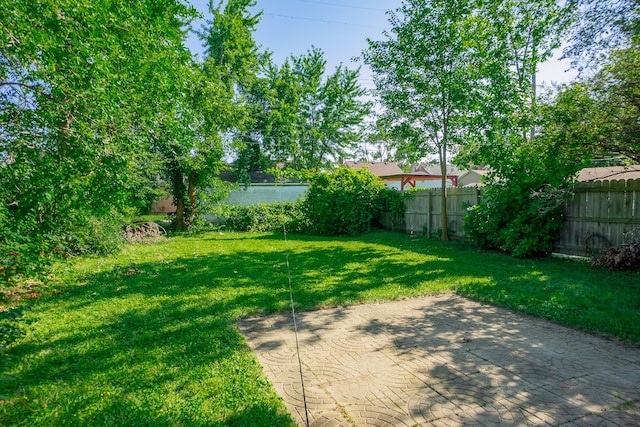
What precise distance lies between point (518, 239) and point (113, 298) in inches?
313

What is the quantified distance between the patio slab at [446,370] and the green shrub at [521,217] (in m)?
4.18

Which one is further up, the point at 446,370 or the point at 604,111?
the point at 604,111

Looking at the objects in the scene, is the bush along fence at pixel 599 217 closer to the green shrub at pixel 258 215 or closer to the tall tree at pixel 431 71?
the tall tree at pixel 431 71

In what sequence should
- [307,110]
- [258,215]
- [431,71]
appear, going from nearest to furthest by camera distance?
[431,71]
[258,215]
[307,110]

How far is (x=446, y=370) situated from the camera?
297cm

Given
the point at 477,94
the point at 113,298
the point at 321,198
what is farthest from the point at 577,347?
the point at 321,198

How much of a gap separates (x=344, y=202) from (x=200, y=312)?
9424 millimetres

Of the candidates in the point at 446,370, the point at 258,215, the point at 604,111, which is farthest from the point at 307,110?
the point at 446,370

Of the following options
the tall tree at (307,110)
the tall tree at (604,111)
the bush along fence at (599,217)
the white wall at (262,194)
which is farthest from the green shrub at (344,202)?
the tall tree at (307,110)

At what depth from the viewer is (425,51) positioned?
31.5 ft

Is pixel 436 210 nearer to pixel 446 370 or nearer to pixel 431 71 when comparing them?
pixel 431 71


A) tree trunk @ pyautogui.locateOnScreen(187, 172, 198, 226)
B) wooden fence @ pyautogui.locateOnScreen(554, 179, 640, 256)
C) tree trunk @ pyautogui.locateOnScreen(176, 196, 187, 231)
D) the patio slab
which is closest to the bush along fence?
wooden fence @ pyautogui.locateOnScreen(554, 179, 640, 256)

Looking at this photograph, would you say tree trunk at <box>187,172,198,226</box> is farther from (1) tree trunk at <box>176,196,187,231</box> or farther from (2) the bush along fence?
(2) the bush along fence

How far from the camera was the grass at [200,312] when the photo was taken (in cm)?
252
